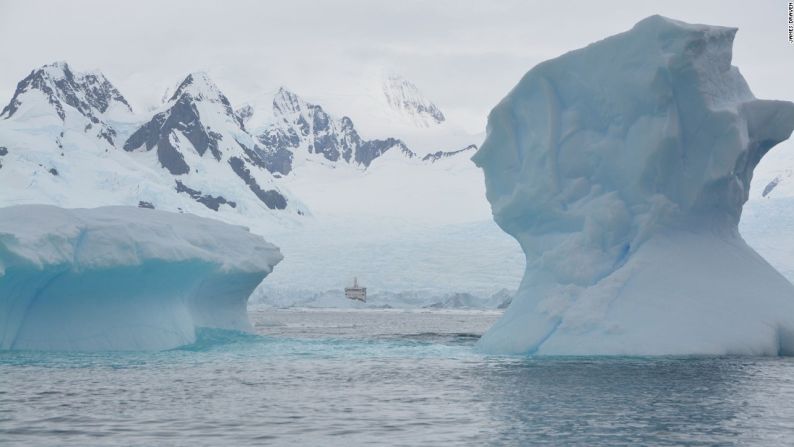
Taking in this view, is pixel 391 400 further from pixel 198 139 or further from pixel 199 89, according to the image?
pixel 199 89

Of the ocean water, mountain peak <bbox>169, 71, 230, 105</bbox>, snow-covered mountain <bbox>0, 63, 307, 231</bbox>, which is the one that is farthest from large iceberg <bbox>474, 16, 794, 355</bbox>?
mountain peak <bbox>169, 71, 230, 105</bbox>

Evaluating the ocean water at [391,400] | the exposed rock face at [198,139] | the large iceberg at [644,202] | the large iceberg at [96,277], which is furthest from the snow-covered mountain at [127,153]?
the ocean water at [391,400]

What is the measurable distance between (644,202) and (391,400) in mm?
9430

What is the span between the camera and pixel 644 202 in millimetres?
21797

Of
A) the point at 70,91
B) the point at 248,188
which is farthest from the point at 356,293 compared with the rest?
the point at 70,91

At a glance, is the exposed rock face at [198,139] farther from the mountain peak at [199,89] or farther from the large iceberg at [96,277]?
the large iceberg at [96,277]

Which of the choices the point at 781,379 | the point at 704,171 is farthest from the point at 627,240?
the point at 781,379

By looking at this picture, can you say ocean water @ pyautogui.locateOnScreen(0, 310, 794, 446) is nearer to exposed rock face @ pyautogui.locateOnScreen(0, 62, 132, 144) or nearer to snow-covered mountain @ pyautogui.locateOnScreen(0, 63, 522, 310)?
snow-covered mountain @ pyautogui.locateOnScreen(0, 63, 522, 310)

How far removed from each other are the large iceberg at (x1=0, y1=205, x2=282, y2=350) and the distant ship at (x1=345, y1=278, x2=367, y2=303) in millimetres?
34960

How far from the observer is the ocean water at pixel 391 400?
37.0 feet

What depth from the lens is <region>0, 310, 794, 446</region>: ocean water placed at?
37.0ft

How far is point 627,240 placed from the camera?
2209cm

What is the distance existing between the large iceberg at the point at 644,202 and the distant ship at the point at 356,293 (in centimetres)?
3823

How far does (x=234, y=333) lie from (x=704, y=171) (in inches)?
546
